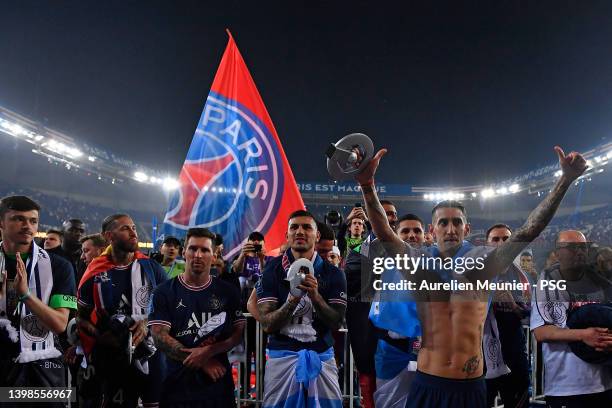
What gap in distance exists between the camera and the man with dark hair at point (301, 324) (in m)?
3.18

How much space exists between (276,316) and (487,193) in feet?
122

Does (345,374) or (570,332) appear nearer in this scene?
(570,332)

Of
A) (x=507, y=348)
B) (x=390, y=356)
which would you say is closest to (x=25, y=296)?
Answer: (x=390, y=356)

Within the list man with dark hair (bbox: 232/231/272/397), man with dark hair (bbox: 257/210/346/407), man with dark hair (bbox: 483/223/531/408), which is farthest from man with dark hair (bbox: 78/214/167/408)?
man with dark hair (bbox: 483/223/531/408)

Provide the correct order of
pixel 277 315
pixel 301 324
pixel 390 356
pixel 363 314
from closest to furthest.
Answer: pixel 277 315
pixel 301 324
pixel 390 356
pixel 363 314

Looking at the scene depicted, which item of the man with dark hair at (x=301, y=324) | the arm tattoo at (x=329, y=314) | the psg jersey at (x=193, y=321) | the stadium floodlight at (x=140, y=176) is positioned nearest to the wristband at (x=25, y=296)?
the psg jersey at (x=193, y=321)

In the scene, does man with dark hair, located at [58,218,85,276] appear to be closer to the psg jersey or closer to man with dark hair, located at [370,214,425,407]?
the psg jersey

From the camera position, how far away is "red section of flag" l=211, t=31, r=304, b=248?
226 inches

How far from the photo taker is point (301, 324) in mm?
3322

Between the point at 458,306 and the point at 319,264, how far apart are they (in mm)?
1127

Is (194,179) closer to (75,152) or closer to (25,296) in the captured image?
(25,296)

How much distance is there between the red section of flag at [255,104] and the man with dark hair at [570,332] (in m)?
3.08

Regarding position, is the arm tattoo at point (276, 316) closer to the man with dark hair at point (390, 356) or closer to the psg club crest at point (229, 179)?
the man with dark hair at point (390, 356)

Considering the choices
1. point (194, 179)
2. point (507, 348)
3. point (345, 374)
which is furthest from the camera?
point (194, 179)
